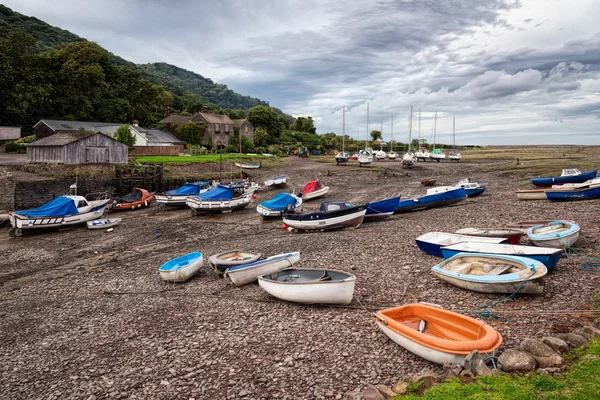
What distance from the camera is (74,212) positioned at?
29.1m

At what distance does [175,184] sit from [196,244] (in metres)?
24.3

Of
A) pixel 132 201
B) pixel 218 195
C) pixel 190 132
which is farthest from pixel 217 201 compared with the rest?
pixel 190 132

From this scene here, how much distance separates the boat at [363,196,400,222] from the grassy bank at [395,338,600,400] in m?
19.4

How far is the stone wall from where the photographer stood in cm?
6166

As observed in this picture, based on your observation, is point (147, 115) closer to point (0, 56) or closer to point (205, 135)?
point (205, 135)

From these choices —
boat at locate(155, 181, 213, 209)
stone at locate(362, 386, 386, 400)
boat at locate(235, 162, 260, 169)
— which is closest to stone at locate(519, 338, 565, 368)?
stone at locate(362, 386, 386, 400)

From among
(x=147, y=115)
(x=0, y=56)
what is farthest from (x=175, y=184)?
(x=147, y=115)

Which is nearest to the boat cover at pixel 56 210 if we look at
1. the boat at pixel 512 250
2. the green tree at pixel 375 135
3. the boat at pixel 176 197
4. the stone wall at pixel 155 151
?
the boat at pixel 176 197

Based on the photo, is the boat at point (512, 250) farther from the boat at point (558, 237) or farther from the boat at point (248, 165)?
the boat at point (248, 165)

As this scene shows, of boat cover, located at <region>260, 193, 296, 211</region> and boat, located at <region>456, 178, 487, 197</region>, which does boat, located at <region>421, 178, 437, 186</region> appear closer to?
boat, located at <region>456, 178, 487, 197</region>

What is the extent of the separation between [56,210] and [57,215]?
0.40 m

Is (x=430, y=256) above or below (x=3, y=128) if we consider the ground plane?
below

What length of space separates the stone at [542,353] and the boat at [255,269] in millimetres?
8903

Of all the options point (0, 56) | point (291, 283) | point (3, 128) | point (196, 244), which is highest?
point (0, 56)
